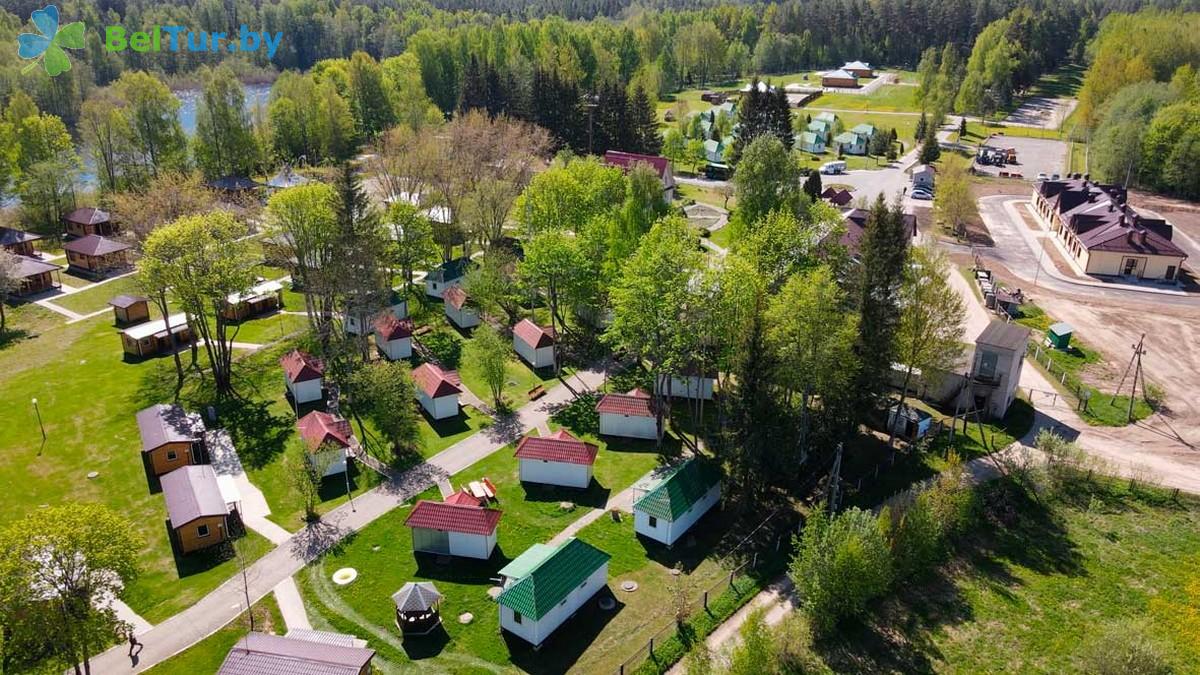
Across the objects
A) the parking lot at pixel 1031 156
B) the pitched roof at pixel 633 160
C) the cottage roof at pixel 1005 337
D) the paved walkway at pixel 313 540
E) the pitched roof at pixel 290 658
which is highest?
the pitched roof at pixel 633 160

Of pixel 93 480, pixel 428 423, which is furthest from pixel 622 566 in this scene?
pixel 93 480

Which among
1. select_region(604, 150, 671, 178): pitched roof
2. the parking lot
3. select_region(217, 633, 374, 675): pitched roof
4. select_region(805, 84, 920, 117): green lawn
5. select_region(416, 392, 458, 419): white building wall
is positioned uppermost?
select_region(604, 150, 671, 178): pitched roof

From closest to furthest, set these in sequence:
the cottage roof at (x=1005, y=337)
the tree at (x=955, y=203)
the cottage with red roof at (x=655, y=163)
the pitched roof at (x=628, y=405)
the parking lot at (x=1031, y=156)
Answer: the pitched roof at (x=628, y=405)
the cottage roof at (x=1005, y=337)
the tree at (x=955, y=203)
the cottage with red roof at (x=655, y=163)
the parking lot at (x=1031, y=156)

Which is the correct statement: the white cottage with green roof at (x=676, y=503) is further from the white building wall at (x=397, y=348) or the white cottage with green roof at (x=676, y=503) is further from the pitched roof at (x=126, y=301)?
the pitched roof at (x=126, y=301)

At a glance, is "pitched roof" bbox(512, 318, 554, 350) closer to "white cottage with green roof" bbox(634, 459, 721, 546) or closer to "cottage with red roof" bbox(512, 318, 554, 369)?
"cottage with red roof" bbox(512, 318, 554, 369)

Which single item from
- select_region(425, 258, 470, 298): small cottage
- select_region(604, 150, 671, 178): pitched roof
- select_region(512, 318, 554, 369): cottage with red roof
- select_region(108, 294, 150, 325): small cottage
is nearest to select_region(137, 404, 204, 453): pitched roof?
select_region(108, 294, 150, 325): small cottage

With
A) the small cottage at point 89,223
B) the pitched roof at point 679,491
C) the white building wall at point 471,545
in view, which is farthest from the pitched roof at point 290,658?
the small cottage at point 89,223
